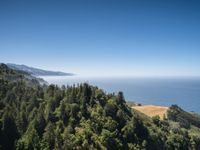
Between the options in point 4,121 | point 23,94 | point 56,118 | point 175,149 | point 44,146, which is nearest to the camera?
point 44,146

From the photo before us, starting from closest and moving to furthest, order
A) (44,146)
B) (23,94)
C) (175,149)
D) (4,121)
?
(44,146), (4,121), (175,149), (23,94)

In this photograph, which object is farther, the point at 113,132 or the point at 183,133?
the point at 183,133

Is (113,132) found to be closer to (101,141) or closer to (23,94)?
(101,141)

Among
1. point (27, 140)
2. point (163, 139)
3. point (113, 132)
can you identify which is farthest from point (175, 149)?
point (27, 140)

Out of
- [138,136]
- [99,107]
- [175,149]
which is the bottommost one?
[175,149]

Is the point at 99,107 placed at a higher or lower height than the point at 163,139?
higher

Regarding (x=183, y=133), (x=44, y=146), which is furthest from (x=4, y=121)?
(x=183, y=133)

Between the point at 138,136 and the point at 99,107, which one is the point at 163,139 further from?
the point at 99,107
